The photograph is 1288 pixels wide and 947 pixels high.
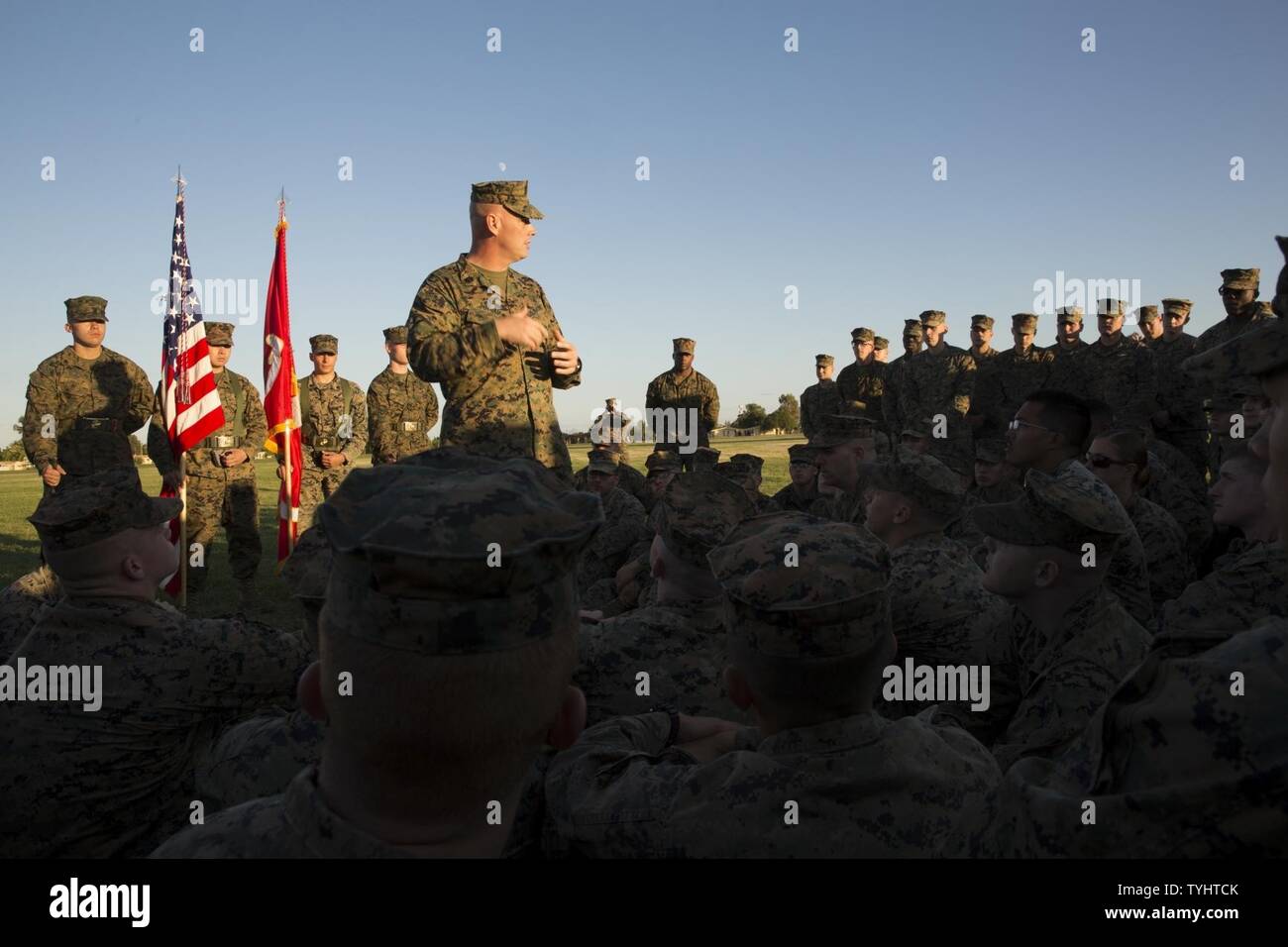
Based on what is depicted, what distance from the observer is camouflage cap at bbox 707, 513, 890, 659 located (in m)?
1.86

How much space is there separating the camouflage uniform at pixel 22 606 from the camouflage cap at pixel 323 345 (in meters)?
6.79

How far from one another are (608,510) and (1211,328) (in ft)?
24.0

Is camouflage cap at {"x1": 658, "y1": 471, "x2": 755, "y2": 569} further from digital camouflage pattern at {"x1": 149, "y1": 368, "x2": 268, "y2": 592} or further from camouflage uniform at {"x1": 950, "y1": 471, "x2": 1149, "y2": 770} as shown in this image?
digital camouflage pattern at {"x1": 149, "y1": 368, "x2": 268, "y2": 592}

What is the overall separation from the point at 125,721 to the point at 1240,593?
3819mm

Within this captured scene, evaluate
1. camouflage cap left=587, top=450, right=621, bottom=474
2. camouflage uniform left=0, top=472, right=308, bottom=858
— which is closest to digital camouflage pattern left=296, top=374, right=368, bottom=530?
camouflage cap left=587, top=450, right=621, bottom=474

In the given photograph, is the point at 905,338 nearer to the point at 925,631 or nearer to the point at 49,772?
the point at 925,631

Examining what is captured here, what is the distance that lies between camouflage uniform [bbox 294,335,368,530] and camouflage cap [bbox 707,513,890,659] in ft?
30.3

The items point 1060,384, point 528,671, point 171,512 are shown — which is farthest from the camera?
point 1060,384

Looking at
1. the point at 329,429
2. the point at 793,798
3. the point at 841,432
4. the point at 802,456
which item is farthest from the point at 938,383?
the point at 793,798
